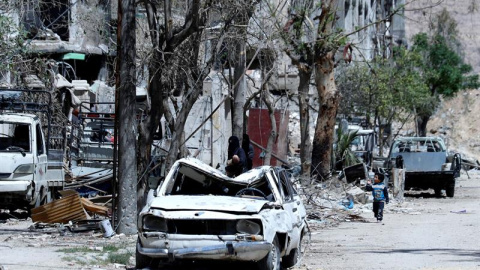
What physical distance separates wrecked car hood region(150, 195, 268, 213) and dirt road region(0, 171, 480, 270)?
100 centimetres

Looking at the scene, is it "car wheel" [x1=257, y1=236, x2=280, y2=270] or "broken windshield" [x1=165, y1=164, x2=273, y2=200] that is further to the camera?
"broken windshield" [x1=165, y1=164, x2=273, y2=200]

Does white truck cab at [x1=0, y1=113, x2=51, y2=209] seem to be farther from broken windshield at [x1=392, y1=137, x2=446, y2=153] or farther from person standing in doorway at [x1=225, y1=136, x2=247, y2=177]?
broken windshield at [x1=392, y1=137, x2=446, y2=153]

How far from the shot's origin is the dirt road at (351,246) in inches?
460

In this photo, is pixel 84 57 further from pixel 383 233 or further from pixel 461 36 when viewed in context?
pixel 461 36

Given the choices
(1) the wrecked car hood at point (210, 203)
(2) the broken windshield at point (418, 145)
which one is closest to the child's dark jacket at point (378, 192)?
(1) the wrecked car hood at point (210, 203)

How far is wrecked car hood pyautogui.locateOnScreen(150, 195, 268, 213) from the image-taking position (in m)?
10.5

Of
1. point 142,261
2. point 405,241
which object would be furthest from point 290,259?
point 405,241

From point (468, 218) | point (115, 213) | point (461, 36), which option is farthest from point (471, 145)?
point (115, 213)

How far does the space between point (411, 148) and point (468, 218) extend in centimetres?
986

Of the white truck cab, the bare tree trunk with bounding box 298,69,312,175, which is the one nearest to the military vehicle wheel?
the white truck cab

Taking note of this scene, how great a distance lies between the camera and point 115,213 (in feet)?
52.5

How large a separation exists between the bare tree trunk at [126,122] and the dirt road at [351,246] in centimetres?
53

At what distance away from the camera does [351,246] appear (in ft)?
48.3

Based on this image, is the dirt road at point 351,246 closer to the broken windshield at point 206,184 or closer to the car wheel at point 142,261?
the car wheel at point 142,261
